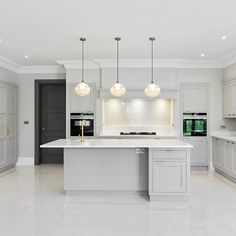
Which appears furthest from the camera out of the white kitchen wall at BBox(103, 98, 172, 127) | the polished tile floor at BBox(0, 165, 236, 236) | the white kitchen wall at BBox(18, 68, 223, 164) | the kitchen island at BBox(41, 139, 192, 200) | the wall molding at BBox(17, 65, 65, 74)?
the wall molding at BBox(17, 65, 65, 74)

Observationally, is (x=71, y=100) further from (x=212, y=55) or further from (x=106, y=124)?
(x=212, y=55)

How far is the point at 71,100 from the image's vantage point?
7.07m

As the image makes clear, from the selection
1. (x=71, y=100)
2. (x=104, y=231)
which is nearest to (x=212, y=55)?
(x=71, y=100)

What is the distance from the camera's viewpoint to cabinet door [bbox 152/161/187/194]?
4.44 metres

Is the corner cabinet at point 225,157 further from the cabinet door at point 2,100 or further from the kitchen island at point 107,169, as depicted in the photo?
the cabinet door at point 2,100

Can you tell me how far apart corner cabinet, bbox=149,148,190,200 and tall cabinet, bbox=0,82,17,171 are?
4018mm

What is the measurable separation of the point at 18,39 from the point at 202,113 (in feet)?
14.8

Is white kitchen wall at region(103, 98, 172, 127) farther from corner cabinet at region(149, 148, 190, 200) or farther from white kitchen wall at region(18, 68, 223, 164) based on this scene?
corner cabinet at region(149, 148, 190, 200)

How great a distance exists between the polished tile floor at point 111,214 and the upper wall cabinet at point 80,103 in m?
2.13

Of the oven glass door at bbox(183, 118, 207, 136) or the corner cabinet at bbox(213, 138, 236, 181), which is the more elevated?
the oven glass door at bbox(183, 118, 207, 136)

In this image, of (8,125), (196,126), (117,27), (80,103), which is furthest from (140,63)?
(8,125)

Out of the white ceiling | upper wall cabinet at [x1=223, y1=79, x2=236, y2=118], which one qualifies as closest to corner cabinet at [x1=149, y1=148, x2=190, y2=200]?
the white ceiling

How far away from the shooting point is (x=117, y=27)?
455cm

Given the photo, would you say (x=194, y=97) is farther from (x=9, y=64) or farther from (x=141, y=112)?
(x=9, y=64)
